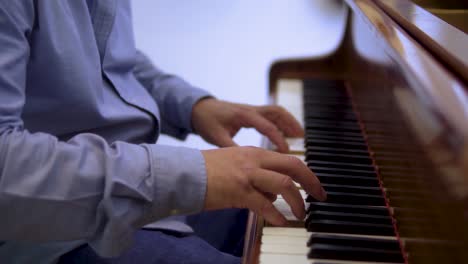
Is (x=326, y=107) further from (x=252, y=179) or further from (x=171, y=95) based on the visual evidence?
Result: (x=252, y=179)

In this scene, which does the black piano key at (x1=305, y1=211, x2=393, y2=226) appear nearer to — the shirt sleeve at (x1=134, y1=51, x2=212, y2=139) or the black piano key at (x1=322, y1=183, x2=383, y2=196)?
the black piano key at (x1=322, y1=183, x2=383, y2=196)

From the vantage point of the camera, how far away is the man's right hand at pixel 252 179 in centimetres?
72

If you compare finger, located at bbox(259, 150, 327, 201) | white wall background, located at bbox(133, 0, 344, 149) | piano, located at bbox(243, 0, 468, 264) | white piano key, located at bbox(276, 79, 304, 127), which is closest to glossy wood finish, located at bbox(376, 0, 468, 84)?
piano, located at bbox(243, 0, 468, 264)

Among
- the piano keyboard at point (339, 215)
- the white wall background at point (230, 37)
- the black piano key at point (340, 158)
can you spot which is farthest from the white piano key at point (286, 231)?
the white wall background at point (230, 37)

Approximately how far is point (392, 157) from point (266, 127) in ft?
1.21

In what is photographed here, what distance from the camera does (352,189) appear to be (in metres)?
0.85

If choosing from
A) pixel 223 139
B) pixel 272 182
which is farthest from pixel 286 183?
pixel 223 139

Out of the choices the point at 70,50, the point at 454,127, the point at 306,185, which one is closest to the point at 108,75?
the point at 70,50

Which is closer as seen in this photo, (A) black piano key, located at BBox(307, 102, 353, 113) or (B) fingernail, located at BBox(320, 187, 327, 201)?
(B) fingernail, located at BBox(320, 187, 327, 201)

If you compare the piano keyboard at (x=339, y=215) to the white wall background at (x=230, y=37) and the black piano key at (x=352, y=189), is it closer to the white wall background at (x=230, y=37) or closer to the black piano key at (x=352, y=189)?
the black piano key at (x=352, y=189)

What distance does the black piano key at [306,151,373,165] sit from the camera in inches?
37.3

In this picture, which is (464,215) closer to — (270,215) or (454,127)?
(454,127)

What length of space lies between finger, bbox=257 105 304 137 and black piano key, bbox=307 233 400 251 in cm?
47

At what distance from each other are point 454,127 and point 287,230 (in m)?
0.36
